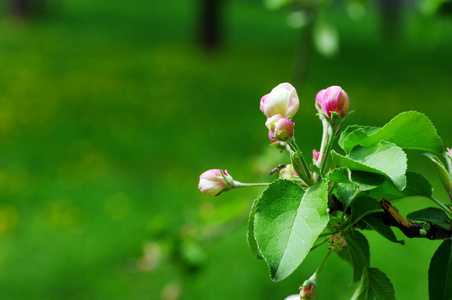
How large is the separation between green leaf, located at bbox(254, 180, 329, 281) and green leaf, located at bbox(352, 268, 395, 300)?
0.10 meters

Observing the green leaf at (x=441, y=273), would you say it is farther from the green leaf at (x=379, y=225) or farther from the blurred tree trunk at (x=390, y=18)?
the blurred tree trunk at (x=390, y=18)

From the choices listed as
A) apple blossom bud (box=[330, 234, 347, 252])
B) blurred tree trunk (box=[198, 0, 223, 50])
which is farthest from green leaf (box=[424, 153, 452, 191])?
blurred tree trunk (box=[198, 0, 223, 50])

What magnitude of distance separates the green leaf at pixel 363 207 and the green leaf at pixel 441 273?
0.21 feet

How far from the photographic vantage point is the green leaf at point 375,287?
1.54ft

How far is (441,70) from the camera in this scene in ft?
32.4

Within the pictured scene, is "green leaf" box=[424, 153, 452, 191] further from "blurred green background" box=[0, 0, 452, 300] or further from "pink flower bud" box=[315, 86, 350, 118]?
"blurred green background" box=[0, 0, 452, 300]

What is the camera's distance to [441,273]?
474 mm

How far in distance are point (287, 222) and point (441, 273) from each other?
152 millimetres

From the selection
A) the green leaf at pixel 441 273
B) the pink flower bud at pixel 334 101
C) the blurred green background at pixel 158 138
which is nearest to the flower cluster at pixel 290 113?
the pink flower bud at pixel 334 101

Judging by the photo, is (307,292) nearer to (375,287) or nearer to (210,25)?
(375,287)

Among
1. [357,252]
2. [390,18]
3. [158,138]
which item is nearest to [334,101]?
[357,252]

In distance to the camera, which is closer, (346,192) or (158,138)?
(346,192)

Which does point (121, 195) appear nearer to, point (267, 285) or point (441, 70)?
point (267, 285)

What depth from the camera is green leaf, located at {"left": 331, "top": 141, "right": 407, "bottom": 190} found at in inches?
16.2
